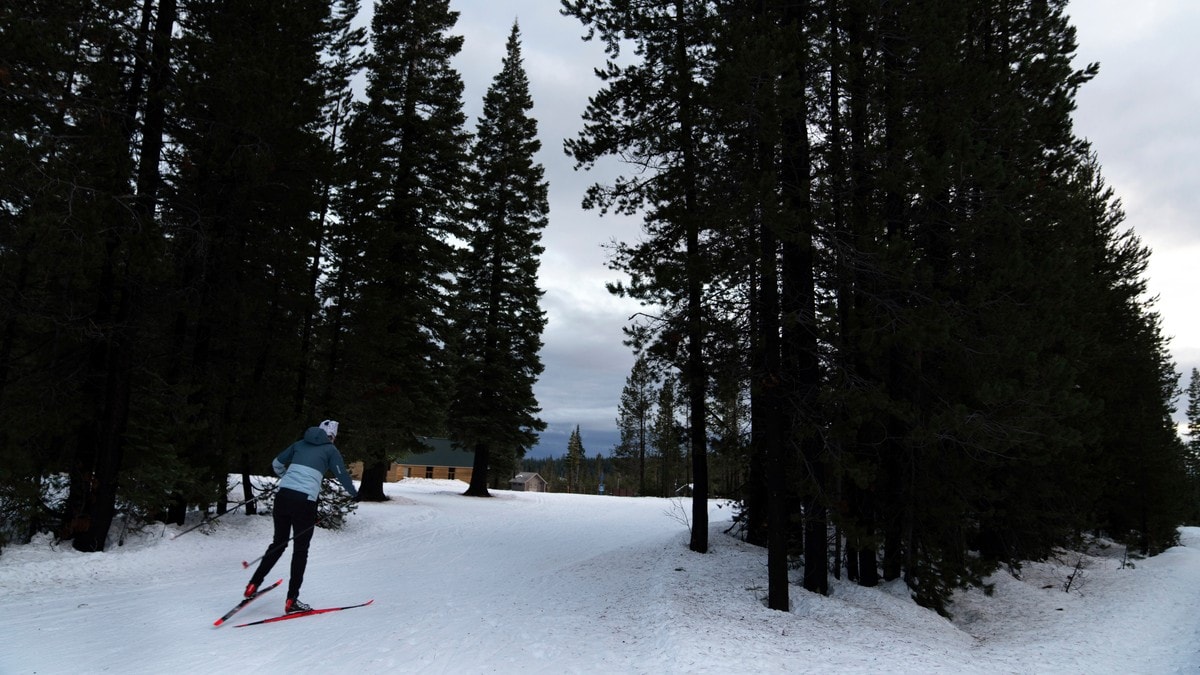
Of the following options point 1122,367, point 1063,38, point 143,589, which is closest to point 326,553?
point 143,589

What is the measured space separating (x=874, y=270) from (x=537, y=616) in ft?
19.7

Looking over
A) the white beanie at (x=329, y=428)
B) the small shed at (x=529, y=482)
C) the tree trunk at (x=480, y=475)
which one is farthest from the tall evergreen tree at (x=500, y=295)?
the small shed at (x=529, y=482)

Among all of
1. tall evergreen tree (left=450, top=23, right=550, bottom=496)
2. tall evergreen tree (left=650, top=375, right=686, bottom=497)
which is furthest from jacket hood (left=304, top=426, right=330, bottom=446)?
tall evergreen tree (left=650, top=375, right=686, bottom=497)

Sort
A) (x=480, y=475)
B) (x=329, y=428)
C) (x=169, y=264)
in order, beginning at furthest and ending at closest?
(x=480, y=475), (x=169, y=264), (x=329, y=428)

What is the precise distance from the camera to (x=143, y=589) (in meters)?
7.49

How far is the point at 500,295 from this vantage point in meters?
28.2

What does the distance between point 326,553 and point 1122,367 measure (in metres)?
21.1

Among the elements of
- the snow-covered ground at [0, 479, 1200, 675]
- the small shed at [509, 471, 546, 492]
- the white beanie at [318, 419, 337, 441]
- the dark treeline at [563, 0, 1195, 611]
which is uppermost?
the dark treeline at [563, 0, 1195, 611]

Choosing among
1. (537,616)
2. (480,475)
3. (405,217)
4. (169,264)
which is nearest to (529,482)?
(480,475)

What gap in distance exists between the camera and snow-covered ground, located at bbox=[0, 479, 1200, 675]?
5.24 metres

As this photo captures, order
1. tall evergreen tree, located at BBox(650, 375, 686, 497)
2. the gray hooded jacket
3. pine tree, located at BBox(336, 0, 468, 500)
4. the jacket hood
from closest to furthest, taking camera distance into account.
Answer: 1. the gray hooded jacket
2. the jacket hood
3. pine tree, located at BBox(336, 0, 468, 500)
4. tall evergreen tree, located at BBox(650, 375, 686, 497)

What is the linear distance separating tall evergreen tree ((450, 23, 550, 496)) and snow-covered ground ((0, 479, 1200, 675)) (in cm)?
1377

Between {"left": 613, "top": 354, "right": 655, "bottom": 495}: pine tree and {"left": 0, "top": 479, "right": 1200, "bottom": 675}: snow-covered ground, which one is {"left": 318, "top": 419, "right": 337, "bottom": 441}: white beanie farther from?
{"left": 613, "top": 354, "right": 655, "bottom": 495}: pine tree

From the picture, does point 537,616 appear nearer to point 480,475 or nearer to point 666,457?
point 480,475
